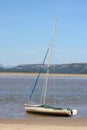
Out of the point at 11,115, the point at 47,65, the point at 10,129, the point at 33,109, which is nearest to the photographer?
the point at 10,129

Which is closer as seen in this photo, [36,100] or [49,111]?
[49,111]

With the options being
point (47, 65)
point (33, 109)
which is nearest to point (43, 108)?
point (33, 109)

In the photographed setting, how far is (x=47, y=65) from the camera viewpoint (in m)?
41.7

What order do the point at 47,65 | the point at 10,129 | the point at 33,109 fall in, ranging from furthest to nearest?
1. the point at 47,65
2. the point at 33,109
3. the point at 10,129

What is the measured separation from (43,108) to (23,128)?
17.7m

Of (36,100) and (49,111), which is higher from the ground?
(49,111)

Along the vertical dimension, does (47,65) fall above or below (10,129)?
above

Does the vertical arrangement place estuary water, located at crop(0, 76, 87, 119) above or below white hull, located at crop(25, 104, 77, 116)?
below

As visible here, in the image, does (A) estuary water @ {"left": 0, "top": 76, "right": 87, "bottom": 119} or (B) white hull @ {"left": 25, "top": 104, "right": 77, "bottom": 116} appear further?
(A) estuary water @ {"left": 0, "top": 76, "right": 87, "bottom": 119}

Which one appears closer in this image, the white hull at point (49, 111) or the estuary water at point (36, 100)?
the white hull at point (49, 111)

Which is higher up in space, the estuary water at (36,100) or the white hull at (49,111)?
the white hull at (49,111)

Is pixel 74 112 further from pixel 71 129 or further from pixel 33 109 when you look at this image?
pixel 71 129

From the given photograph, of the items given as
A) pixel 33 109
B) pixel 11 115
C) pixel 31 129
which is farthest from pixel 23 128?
pixel 33 109

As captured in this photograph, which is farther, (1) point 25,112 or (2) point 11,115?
(1) point 25,112
